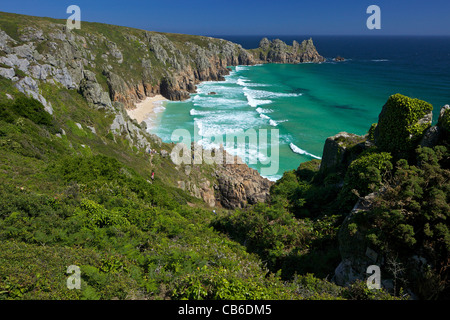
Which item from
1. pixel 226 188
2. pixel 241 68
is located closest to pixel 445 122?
pixel 226 188

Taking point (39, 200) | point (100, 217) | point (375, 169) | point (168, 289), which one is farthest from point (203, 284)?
point (375, 169)

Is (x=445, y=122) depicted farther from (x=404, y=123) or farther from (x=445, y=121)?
(x=404, y=123)

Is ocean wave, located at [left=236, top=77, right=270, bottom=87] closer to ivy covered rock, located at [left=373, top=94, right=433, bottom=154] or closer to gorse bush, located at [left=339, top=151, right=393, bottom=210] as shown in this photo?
ivy covered rock, located at [left=373, top=94, right=433, bottom=154]

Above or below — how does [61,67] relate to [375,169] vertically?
above

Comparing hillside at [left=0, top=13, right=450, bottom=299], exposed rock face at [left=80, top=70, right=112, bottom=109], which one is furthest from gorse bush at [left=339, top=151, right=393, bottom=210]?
exposed rock face at [left=80, top=70, right=112, bottom=109]

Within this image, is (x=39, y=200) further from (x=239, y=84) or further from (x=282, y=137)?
(x=239, y=84)

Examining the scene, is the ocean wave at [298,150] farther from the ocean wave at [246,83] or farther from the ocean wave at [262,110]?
the ocean wave at [246,83]
